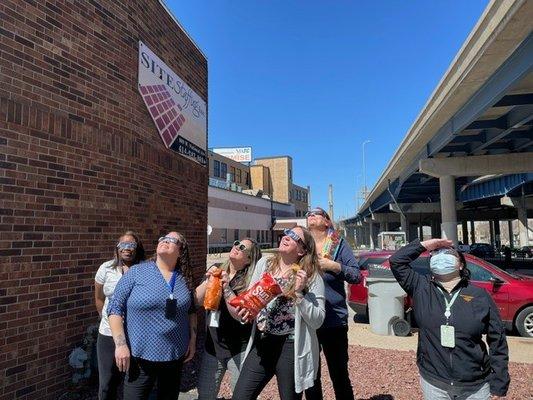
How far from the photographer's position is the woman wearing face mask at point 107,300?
11.4 ft

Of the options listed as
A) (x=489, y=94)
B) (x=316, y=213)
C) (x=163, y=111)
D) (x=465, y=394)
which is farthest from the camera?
(x=489, y=94)

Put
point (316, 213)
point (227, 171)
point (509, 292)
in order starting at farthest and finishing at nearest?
point (227, 171)
point (509, 292)
point (316, 213)

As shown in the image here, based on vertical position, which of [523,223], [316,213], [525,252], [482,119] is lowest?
[525,252]

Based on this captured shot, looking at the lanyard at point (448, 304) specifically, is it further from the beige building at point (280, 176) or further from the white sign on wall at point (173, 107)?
the beige building at point (280, 176)

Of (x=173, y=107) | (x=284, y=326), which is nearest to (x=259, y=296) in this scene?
(x=284, y=326)

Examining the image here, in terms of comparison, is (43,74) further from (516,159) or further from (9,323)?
(516,159)

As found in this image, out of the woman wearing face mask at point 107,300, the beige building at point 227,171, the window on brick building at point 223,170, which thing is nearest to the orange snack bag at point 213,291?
the woman wearing face mask at point 107,300

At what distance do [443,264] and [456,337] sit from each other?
453 mm

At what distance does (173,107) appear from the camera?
6.85 m

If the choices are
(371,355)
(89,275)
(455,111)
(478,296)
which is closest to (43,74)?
(89,275)

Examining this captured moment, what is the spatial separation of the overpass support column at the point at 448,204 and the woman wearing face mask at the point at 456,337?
19182mm

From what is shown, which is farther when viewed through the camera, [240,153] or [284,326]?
[240,153]

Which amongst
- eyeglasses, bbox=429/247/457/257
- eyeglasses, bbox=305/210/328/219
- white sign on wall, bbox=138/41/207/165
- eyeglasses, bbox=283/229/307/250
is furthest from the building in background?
eyeglasses, bbox=429/247/457/257

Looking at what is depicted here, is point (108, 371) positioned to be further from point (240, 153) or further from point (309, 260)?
point (240, 153)
